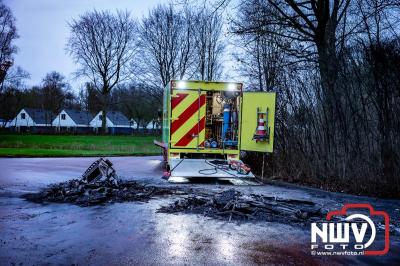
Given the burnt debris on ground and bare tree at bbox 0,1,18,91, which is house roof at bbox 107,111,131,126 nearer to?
bare tree at bbox 0,1,18,91

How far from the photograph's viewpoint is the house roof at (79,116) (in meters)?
92.3

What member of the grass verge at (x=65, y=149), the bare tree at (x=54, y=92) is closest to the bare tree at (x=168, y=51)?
the grass verge at (x=65, y=149)

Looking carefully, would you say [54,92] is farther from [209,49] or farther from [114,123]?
[209,49]

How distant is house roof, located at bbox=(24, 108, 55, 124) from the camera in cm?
8925

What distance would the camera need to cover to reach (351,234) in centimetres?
529

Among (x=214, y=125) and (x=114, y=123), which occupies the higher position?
(x=114, y=123)

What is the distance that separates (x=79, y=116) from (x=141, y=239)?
308 feet

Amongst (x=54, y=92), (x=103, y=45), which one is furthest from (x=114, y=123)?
(x=103, y=45)

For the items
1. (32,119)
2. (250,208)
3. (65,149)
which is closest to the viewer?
(250,208)

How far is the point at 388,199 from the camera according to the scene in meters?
7.89

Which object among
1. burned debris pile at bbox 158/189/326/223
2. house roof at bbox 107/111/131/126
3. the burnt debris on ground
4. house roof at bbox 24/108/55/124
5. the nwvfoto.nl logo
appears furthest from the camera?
house roof at bbox 107/111/131/126

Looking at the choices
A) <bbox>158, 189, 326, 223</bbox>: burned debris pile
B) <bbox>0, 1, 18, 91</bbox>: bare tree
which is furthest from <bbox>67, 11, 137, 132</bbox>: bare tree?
<bbox>158, 189, 326, 223</bbox>: burned debris pile

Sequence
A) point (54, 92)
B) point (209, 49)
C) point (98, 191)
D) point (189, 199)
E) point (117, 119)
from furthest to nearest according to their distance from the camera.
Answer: point (117, 119) < point (54, 92) < point (209, 49) < point (98, 191) < point (189, 199)

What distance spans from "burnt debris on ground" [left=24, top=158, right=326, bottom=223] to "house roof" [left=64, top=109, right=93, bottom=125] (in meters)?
85.4
